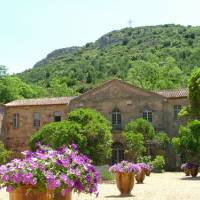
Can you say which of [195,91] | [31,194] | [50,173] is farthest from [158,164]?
[50,173]

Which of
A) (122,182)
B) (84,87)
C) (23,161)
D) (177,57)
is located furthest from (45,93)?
(23,161)

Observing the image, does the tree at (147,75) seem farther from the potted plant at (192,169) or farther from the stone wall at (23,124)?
the potted plant at (192,169)

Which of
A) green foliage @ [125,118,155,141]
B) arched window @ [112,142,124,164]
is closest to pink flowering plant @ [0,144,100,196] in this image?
green foliage @ [125,118,155,141]

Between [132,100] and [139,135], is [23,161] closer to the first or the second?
[139,135]

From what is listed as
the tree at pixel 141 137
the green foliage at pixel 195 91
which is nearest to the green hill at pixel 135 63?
the tree at pixel 141 137

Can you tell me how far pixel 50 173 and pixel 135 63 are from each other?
71170mm

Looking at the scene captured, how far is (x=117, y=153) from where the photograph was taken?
40156mm

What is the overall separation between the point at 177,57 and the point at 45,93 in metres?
25.2

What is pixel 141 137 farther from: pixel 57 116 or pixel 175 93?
pixel 57 116

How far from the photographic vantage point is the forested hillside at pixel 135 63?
6350cm

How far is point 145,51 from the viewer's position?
91.1 metres

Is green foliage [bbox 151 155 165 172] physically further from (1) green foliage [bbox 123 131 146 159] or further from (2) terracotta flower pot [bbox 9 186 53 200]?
(2) terracotta flower pot [bbox 9 186 53 200]

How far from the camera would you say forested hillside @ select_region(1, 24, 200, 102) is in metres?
63.5

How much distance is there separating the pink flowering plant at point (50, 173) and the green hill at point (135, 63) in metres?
52.8
